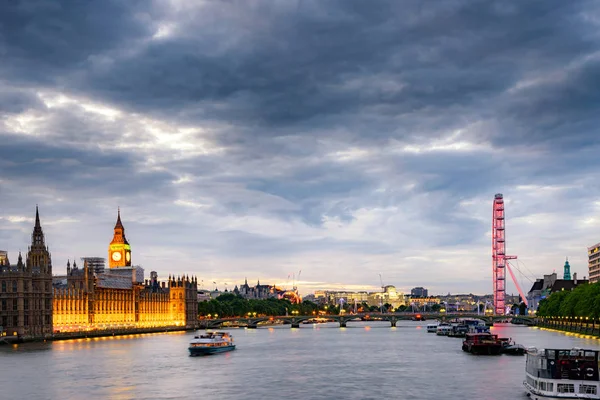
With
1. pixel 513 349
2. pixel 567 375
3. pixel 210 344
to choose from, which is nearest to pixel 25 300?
pixel 210 344

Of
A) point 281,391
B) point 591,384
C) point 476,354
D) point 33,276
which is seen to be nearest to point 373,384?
point 281,391

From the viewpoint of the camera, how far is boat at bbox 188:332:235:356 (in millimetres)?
143000

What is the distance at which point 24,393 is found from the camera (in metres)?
88.9

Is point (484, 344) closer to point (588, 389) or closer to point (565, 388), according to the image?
point (565, 388)

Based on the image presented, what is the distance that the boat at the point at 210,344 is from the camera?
143 m

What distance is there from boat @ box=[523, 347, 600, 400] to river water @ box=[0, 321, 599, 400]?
30.9 feet

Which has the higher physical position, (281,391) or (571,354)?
(571,354)

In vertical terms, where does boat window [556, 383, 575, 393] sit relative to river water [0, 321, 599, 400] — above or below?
above

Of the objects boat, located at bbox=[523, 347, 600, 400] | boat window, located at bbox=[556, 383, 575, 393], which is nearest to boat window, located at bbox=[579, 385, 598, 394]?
boat, located at bbox=[523, 347, 600, 400]

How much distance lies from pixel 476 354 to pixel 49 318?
104521 millimetres

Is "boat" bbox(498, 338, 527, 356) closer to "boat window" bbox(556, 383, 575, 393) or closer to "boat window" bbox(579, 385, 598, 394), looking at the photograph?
"boat window" bbox(556, 383, 575, 393)

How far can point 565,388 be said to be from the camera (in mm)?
70750

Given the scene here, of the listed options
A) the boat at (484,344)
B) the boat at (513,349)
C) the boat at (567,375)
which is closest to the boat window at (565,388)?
the boat at (567,375)

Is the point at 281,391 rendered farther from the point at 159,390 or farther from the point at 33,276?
the point at 33,276
